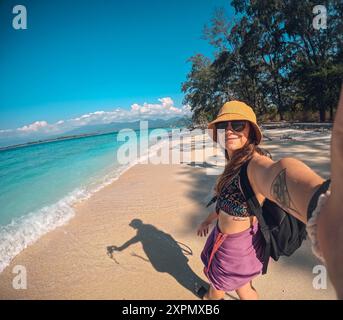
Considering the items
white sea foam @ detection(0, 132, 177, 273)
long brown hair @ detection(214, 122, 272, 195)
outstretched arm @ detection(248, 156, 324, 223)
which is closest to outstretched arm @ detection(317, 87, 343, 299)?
outstretched arm @ detection(248, 156, 324, 223)

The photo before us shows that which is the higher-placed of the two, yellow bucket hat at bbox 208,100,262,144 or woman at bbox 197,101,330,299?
yellow bucket hat at bbox 208,100,262,144

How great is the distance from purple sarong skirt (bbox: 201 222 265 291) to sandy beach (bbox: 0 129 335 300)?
0.95m

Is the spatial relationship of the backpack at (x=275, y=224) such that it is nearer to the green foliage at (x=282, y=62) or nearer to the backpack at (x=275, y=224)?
the backpack at (x=275, y=224)

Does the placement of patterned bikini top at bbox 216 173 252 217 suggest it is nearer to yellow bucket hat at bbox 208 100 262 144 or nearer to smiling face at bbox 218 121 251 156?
smiling face at bbox 218 121 251 156

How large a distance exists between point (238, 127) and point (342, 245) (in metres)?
1.12

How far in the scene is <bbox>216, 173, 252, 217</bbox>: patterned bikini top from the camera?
1532 millimetres

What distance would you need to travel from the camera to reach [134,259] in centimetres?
332

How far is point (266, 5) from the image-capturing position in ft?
71.3

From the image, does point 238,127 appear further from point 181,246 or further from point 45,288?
point 45,288

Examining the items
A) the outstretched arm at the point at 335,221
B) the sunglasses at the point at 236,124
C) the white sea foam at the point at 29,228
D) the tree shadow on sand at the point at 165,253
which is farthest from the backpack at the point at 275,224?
the white sea foam at the point at 29,228

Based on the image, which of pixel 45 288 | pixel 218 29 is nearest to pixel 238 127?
pixel 45 288

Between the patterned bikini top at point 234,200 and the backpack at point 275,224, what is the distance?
0.18ft

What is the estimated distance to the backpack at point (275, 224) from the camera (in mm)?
1448

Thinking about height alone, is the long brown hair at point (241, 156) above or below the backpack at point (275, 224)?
above
